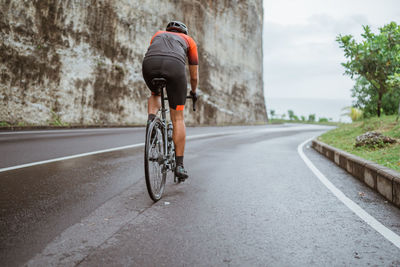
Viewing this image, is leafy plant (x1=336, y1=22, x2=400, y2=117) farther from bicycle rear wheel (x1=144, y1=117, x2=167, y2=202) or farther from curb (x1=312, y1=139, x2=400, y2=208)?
bicycle rear wheel (x1=144, y1=117, x2=167, y2=202)

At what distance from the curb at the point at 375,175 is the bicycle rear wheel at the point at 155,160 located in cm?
272

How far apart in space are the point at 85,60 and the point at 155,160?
1828 cm

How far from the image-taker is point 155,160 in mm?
3691

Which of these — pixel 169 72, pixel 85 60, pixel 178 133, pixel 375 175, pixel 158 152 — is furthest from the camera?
pixel 85 60

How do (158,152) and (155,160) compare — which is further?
(158,152)

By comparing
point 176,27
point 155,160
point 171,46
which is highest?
point 176,27

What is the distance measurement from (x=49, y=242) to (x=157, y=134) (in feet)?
5.56

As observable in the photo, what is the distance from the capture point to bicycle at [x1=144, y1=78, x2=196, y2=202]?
11.4ft

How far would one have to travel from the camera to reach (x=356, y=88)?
20000 millimetres

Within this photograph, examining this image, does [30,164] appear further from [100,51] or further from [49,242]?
[100,51]

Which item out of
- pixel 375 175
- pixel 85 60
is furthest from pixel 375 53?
pixel 85 60

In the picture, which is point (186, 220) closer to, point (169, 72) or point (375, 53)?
point (169, 72)

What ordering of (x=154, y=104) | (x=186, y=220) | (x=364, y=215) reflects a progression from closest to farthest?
(x=186, y=220)
(x=364, y=215)
(x=154, y=104)

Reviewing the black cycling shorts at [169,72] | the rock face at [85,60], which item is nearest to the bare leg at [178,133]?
the black cycling shorts at [169,72]
